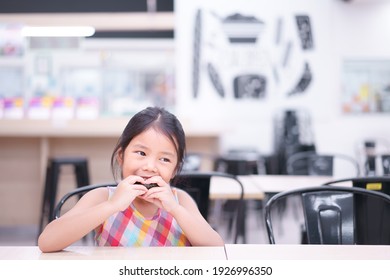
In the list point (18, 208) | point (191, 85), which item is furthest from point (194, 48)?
point (18, 208)

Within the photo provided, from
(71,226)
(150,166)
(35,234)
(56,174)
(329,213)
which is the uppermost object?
(150,166)

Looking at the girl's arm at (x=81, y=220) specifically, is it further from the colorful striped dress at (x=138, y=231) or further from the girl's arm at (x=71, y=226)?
the colorful striped dress at (x=138, y=231)

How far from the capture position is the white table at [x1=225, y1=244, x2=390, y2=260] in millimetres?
1167

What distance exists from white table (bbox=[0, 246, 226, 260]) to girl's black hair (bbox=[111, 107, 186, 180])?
39 centimetres

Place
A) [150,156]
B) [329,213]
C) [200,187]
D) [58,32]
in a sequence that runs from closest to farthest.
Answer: [150,156], [329,213], [200,187], [58,32]

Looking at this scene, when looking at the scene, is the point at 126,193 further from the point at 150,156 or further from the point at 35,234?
the point at 35,234

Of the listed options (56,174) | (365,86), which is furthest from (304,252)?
(365,86)

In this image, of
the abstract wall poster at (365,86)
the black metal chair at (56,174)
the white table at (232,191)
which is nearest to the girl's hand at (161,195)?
the white table at (232,191)

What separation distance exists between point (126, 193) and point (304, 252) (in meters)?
0.43

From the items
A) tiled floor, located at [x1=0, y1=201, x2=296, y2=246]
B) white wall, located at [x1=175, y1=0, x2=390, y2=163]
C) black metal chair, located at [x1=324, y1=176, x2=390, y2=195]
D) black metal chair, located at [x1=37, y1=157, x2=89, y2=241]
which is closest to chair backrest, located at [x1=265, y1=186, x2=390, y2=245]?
Result: black metal chair, located at [x1=324, y1=176, x2=390, y2=195]

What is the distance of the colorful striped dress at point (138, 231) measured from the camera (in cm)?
158

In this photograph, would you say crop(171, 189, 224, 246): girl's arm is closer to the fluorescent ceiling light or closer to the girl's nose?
the girl's nose

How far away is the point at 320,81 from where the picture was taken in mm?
8000

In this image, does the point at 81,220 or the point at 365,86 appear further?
the point at 365,86
